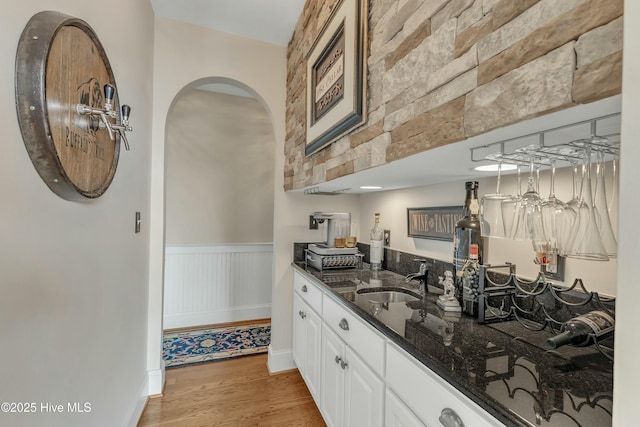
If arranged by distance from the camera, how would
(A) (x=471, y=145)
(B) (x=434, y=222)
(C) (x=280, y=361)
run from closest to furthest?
(A) (x=471, y=145) → (B) (x=434, y=222) → (C) (x=280, y=361)

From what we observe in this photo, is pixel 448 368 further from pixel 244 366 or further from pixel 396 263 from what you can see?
pixel 244 366

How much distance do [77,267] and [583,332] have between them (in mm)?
1586

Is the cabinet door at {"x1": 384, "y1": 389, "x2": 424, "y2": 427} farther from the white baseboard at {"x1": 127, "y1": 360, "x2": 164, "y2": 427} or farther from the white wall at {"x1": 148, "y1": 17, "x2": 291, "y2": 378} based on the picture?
the white wall at {"x1": 148, "y1": 17, "x2": 291, "y2": 378}

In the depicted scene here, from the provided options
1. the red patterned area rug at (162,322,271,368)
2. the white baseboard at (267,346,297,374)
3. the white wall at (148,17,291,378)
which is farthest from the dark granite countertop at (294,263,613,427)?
the red patterned area rug at (162,322,271,368)

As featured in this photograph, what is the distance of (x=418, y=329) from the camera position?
3.24 ft

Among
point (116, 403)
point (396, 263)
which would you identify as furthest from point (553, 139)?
point (116, 403)

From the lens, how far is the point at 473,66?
0.64 metres

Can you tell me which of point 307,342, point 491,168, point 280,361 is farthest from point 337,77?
point 280,361

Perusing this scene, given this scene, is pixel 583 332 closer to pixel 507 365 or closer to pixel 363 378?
pixel 507 365

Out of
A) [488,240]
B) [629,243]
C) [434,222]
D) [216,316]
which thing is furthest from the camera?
[216,316]

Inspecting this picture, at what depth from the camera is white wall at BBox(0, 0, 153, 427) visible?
71 cm

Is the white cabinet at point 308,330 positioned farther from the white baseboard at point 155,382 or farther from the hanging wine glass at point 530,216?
the hanging wine glass at point 530,216

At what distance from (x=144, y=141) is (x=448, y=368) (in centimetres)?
203

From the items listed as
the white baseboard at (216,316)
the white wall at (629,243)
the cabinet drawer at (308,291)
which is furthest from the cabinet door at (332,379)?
the white baseboard at (216,316)
